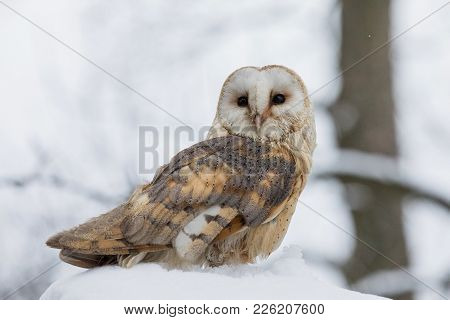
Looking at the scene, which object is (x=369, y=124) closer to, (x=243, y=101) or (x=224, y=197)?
(x=243, y=101)

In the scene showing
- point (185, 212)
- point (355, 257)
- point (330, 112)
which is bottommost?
point (355, 257)

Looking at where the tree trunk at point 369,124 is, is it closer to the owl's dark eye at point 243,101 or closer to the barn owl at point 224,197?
the barn owl at point 224,197

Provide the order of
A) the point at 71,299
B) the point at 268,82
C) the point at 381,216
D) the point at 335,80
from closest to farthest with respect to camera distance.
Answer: the point at 71,299 < the point at 268,82 < the point at 381,216 < the point at 335,80

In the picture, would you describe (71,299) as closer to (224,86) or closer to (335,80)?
(224,86)

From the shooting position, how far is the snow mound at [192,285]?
3924mm

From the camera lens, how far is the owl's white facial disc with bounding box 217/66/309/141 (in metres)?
4.83

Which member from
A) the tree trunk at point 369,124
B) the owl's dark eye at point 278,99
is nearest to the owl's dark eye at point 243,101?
the owl's dark eye at point 278,99

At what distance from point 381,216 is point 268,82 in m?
1.51

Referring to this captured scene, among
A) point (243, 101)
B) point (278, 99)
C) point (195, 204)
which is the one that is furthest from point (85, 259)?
point (278, 99)

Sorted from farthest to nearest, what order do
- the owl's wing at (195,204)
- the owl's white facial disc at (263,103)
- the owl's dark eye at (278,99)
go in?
the owl's dark eye at (278,99)
the owl's white facial disc at (263,103)
the owl's wing at (195,204)

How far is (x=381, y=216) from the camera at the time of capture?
5938 millimetres

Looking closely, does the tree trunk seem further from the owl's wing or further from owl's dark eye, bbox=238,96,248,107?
the owl's wing

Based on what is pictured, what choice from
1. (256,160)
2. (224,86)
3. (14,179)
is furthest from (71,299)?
(14,179)

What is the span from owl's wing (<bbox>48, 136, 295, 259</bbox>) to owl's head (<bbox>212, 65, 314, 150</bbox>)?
22 centimetres
